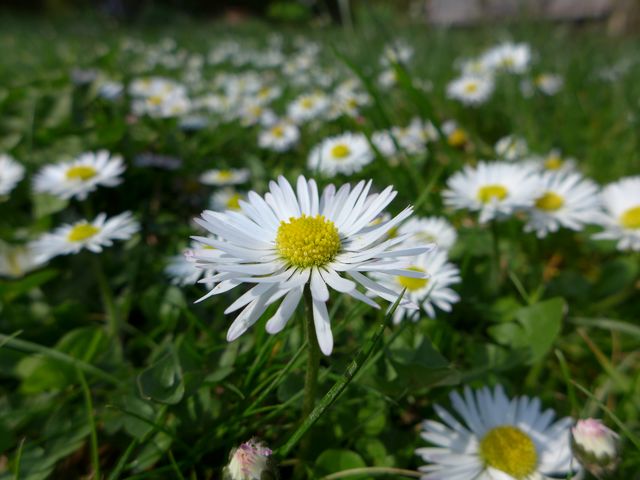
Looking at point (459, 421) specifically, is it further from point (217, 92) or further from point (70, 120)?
point (217, 92)

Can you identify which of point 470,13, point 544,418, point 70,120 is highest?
point 470,13

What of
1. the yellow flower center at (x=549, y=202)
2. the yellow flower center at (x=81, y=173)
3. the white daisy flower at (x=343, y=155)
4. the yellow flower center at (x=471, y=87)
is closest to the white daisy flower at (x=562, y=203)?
the yellow flower center at (x=549, y=202)

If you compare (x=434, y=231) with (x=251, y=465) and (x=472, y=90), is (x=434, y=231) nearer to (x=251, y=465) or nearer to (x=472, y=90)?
(x=251, y=465)

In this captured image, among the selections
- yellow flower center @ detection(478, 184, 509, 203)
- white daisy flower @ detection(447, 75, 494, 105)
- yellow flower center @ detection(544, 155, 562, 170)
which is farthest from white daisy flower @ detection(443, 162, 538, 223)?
white daisy flower @ detection(447, 75, 494, 105)

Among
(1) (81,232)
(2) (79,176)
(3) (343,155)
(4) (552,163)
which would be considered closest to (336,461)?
(1) (81,232)

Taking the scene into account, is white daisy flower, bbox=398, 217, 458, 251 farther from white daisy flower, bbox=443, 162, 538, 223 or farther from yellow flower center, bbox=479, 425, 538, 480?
yellow flower center, bbox=479, 425, 538, 480

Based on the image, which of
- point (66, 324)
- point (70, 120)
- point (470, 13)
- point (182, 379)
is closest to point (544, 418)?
point (182, 379)
